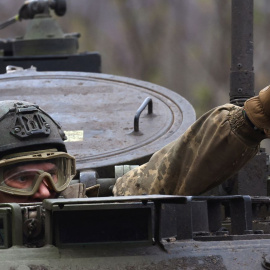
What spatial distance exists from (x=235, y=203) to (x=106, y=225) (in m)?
0.69

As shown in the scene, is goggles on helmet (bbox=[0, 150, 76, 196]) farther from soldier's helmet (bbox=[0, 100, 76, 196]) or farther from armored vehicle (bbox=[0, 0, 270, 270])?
armored vehicle (bbox=[0, 0, 270, 270])

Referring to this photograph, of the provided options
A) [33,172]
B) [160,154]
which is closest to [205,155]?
[160,154]

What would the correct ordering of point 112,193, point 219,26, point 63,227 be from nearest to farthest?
1. point 63,227
2. point 112,193
3. point 219,26

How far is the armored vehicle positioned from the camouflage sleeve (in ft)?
0.67

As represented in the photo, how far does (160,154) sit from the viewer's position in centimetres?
716

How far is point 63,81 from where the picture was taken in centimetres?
949

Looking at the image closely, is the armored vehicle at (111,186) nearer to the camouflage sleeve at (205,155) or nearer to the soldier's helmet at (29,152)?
the camouflage sleeve at (205,155)

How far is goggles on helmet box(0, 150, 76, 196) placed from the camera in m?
6.53

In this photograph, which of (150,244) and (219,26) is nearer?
(150,244)

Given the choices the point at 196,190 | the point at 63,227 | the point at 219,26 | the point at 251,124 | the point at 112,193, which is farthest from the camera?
the point at 219,26

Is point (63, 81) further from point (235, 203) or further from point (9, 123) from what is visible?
point (235, 203)

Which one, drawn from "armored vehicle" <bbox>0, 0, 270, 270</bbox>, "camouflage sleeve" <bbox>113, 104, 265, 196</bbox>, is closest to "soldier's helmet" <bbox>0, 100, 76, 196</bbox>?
"armored vehicle" <bbox>0, 0, 270, 270</bbox>

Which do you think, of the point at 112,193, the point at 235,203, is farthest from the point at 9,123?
the point at 235,203

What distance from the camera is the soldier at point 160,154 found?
20.6 feet
